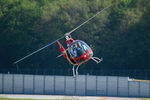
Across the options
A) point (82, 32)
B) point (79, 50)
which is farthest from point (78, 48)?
point (82, 32)

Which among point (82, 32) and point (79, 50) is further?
point (82, 32)

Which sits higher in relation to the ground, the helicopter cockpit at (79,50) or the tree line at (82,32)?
the tree line at (82,32)

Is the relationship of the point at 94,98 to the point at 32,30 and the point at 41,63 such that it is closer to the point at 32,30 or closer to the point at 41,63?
the point at 41,63

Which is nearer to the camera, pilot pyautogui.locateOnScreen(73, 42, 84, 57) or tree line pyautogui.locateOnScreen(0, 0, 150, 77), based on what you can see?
pilot pyautogui.locateOnScreen(73, 42, 84, 57)

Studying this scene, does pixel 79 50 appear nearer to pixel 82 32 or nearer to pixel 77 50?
pixel 77 50

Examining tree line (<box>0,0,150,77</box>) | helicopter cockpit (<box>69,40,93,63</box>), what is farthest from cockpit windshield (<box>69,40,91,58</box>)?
tree line (<box>0,0,150,77</box>)

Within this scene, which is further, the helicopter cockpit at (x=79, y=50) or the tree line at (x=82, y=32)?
the tree line at (x=82, y=32)

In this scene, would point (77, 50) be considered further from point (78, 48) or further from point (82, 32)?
point (82, 32)

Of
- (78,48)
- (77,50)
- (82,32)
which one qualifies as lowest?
(77,50)

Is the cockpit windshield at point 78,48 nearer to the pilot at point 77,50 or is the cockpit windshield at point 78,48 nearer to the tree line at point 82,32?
the pilot at point 77,50

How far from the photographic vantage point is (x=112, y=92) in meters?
39.8

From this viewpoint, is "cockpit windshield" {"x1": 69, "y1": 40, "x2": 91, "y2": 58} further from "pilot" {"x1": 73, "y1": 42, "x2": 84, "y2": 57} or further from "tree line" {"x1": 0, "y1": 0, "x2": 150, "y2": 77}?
"tree line" {"x1": 0, "y1": 0, "x2": 150, "y2": 77}

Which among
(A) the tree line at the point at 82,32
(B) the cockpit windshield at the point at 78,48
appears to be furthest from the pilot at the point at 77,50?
(A) the tree line at the point at 82,32

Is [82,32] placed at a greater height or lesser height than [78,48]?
greater
